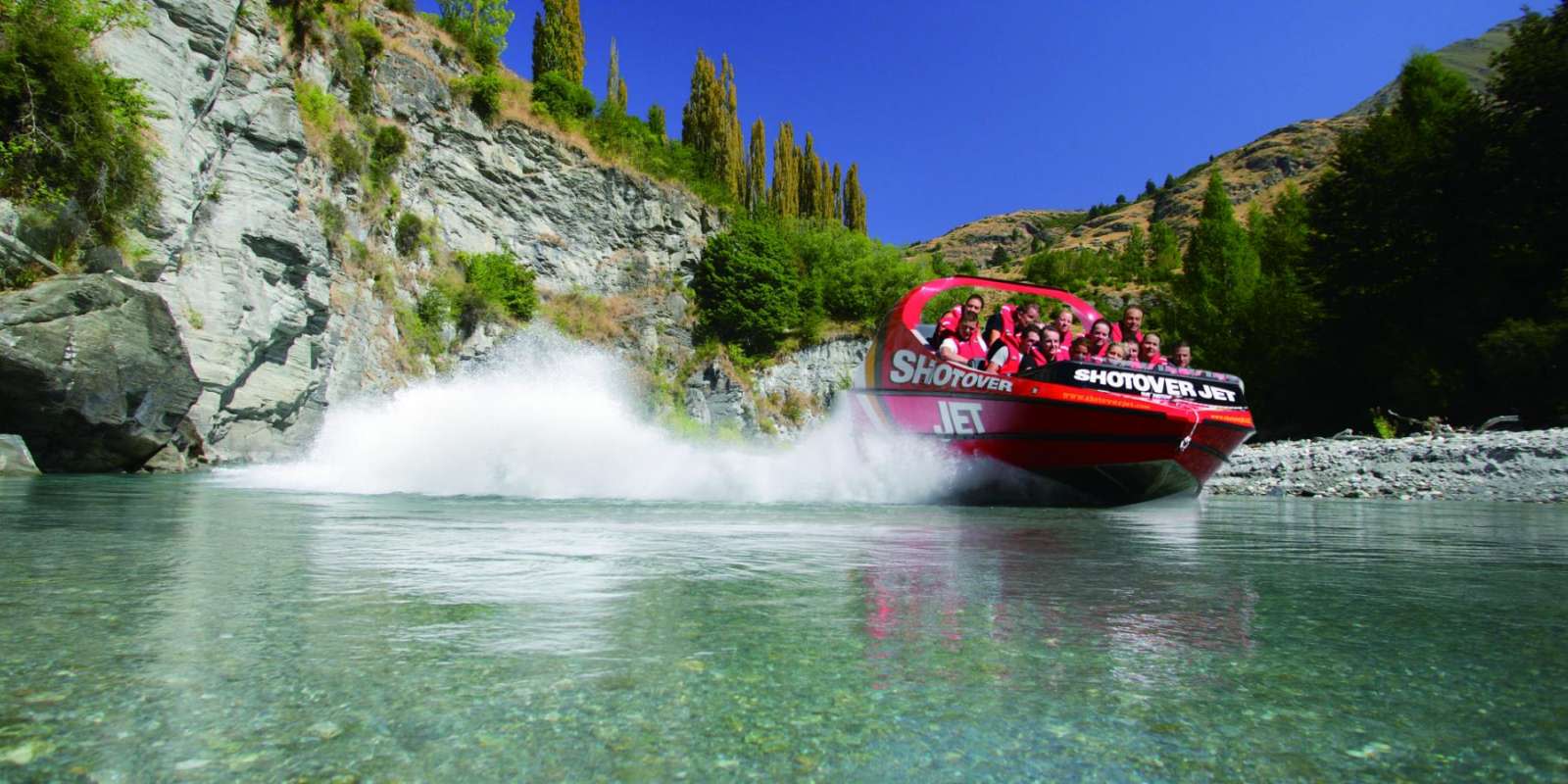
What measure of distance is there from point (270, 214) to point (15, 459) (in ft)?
31.9

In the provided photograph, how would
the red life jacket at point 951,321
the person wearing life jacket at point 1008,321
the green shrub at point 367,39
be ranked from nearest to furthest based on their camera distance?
the red life jacket at point 951,321
the person wearing life jacket at point 1008,321
the green shrub at point 367,39

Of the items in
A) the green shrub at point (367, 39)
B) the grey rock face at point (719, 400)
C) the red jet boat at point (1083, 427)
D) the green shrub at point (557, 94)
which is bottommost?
the red jet boat at point (1083, 427)

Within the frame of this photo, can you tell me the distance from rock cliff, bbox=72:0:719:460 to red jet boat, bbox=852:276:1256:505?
13.1m

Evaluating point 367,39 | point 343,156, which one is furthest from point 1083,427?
point 367,39

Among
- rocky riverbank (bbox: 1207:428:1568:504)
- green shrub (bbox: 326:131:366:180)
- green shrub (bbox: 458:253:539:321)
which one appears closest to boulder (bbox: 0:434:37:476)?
green shrub (bbox: 326:131:366:180)

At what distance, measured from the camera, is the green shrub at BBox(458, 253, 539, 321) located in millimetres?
31062

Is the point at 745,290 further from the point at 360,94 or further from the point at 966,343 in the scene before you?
the point at 966,343

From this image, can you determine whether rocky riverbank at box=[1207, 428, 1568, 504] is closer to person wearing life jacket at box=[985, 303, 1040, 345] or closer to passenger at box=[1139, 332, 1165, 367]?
passenger at box=[1139, 332, 1165, 367]

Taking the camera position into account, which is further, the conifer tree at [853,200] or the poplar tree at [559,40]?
the conifer tree at [853,200]

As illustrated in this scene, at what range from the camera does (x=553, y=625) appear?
2.10 meters

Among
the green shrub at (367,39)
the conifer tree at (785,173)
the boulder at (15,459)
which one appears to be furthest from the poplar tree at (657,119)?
the boulder at (15,459)

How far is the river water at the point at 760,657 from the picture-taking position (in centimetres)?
121

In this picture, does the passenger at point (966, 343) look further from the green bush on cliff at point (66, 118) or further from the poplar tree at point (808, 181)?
the poplar tree at point (808, 181)

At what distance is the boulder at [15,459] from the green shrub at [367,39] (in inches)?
764
